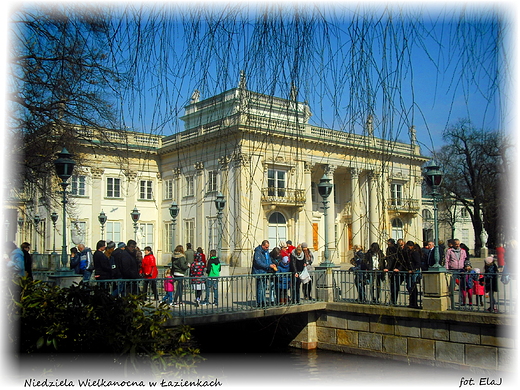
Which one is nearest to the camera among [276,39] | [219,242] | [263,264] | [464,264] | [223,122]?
[276,39]

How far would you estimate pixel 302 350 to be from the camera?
15.4 metres

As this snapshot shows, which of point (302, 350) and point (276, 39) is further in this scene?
point (302, 350)

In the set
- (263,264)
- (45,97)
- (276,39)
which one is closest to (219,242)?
(276,39)

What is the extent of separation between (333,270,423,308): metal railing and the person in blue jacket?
86.7 inches

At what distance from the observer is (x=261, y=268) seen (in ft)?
45.5

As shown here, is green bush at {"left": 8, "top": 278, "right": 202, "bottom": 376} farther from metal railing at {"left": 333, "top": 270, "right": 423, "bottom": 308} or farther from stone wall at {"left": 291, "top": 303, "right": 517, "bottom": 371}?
metal railing at {"left": 333, "top": 270, "right": 423, "bottom": 308}

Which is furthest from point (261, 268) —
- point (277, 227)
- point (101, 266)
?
point (277, 227)

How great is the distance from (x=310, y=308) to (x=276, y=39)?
41.8ft

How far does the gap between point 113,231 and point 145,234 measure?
2945mm

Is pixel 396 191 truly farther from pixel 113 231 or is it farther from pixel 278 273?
pixel 113 231

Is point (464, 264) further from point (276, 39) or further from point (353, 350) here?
point (276, 39)

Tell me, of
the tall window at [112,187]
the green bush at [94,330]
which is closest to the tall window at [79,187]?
the tall window at [112,187]

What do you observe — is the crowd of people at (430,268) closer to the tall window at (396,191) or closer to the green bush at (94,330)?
the tall window at (396,191)

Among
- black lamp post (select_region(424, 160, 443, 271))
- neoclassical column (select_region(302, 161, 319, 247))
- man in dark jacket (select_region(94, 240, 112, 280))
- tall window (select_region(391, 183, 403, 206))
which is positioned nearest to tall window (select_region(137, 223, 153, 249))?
neoclassical column (select_region(302, 161, 319, 247))
